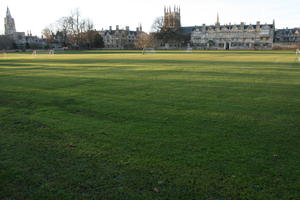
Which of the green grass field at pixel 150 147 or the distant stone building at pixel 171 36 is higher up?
the distant stone building at pixel 171 36

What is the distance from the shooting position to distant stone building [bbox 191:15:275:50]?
359 ft

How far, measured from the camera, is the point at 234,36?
378 ft

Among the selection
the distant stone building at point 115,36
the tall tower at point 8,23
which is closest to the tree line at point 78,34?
the distant stone building at point 115,36

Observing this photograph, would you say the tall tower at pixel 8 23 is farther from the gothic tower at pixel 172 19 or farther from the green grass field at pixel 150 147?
the green grass field at pixel 150 147

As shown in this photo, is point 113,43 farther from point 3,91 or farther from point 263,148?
point 263,148

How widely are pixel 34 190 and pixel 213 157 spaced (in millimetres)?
3055

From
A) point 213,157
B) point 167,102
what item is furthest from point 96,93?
point 213,157

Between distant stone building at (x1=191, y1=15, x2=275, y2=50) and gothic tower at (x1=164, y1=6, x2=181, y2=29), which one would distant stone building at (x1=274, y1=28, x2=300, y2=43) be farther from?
gothic tower at (x1=164, y1=6, x2=181, y2=29)

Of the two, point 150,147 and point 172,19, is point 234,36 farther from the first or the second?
point 150,147

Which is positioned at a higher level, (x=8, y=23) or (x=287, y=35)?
(x=8, y=23)

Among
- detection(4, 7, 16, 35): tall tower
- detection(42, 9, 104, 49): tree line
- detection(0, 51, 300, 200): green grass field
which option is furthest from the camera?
detection(4, 7, 16, 35): tall tower

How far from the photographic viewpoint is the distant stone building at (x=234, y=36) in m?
109

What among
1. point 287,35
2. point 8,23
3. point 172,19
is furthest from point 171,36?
point 8,23

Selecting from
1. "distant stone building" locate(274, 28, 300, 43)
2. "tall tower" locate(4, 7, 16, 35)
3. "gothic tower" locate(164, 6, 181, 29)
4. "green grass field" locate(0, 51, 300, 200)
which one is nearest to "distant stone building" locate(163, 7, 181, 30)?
"gothic tower" locate(164, 6, 181, 29)
